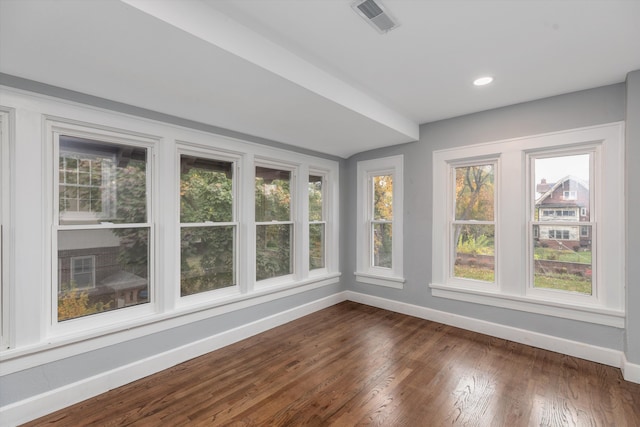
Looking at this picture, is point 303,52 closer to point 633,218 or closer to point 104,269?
point 104,269

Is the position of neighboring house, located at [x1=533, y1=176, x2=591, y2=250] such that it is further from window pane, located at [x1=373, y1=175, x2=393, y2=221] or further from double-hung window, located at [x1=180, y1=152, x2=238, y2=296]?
double-hung window, located at [x1=180, y1=152, x2=238, y2=296]

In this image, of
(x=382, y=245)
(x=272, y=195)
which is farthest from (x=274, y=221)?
(x=382, y=245)

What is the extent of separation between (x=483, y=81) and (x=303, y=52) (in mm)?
1704

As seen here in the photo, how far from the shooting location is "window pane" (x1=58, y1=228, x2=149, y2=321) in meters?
2.25

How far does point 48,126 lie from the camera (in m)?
2.12

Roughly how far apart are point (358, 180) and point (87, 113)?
11.2ft

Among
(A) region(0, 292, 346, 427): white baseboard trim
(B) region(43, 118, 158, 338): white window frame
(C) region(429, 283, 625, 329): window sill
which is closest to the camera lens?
(A) region(0, 292, 346, 427): white baseboard trim

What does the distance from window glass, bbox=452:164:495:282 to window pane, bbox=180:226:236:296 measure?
2.83 metres

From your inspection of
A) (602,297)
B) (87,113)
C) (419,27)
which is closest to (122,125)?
(87,113)

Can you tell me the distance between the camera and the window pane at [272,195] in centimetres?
364

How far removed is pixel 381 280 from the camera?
14.2 feet

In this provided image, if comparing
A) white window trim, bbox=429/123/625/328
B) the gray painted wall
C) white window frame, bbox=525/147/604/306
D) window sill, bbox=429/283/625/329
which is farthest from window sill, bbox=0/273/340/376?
the gray painted wall

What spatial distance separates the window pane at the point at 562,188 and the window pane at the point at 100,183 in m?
4.07

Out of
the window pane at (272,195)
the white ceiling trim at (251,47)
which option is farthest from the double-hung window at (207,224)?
the white ceiling trim at (251,47)
